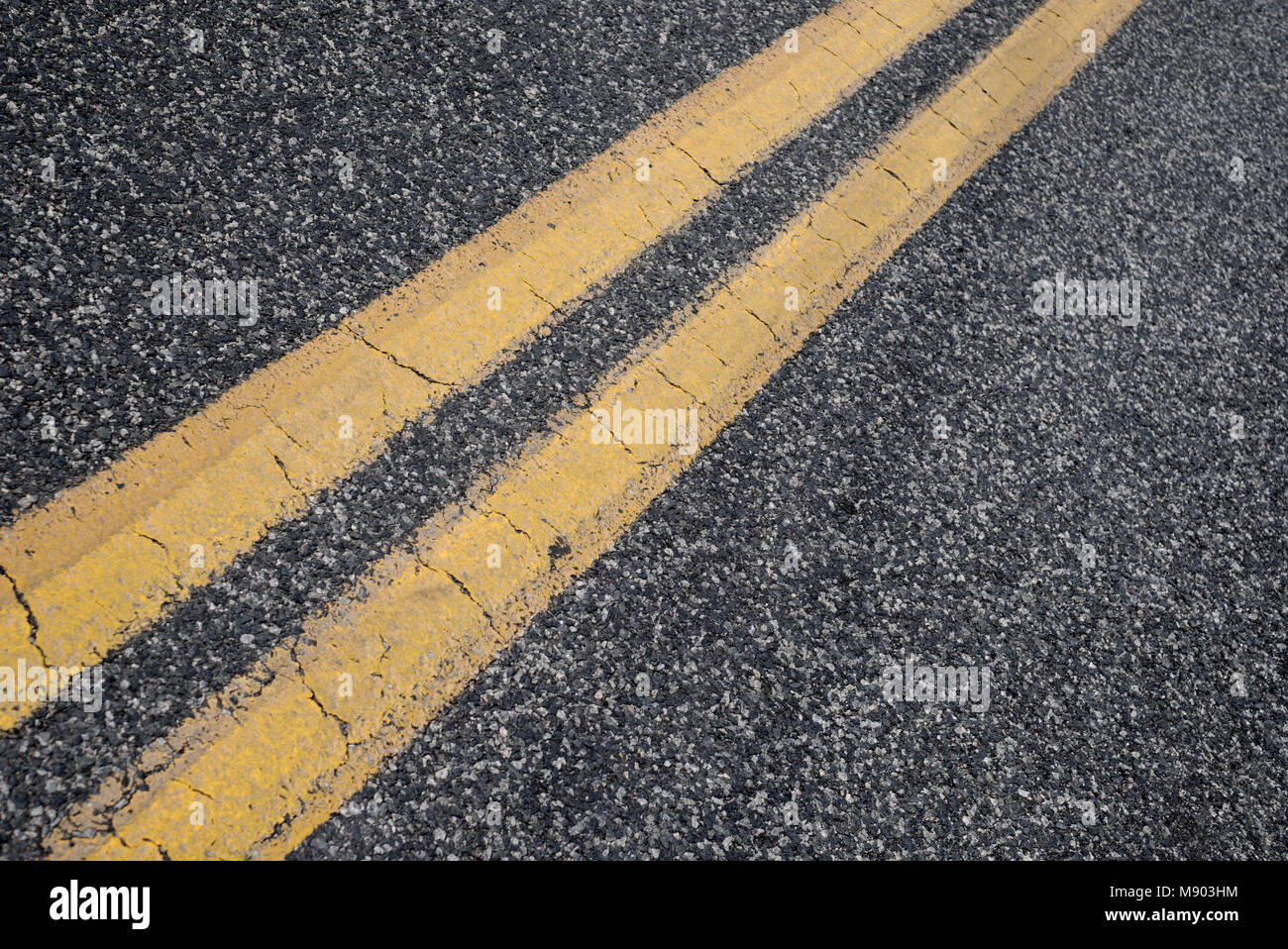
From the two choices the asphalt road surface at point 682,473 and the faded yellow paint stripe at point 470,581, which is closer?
the faded yellow paint stripe at point 470,581

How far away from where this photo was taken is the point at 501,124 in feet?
7.11

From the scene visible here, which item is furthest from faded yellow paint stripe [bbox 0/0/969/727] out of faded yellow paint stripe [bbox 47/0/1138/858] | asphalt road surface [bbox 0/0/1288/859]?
faded yellow paint stripe [bbox 47/0/1138/858]

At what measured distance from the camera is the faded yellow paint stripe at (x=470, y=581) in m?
1.35

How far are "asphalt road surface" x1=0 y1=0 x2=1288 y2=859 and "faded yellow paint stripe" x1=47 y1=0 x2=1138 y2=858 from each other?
2cm

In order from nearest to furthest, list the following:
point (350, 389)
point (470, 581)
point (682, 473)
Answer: point (470, 581) → point (350, 389) → point (682, 473)

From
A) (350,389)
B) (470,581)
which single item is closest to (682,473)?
(470,581)

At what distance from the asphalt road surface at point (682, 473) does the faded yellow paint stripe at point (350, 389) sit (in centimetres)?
4

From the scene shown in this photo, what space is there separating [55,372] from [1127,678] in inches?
87.6

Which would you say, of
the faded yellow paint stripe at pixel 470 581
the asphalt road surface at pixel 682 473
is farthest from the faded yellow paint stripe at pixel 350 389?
the faded yellow paint stripe at pixel 470 581

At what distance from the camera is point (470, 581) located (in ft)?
5.36

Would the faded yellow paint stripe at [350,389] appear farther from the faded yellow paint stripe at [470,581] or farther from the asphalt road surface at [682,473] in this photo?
the faded yellow paint stripe at [470,581]

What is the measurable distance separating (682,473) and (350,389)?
2.30 feet

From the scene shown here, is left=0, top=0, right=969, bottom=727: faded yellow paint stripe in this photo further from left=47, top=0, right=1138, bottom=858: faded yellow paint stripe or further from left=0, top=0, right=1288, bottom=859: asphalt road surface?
left=47, top=0, right=1138, bottom=858: faded yellow paint stripe

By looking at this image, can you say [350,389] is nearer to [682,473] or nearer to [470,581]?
[470,581]
